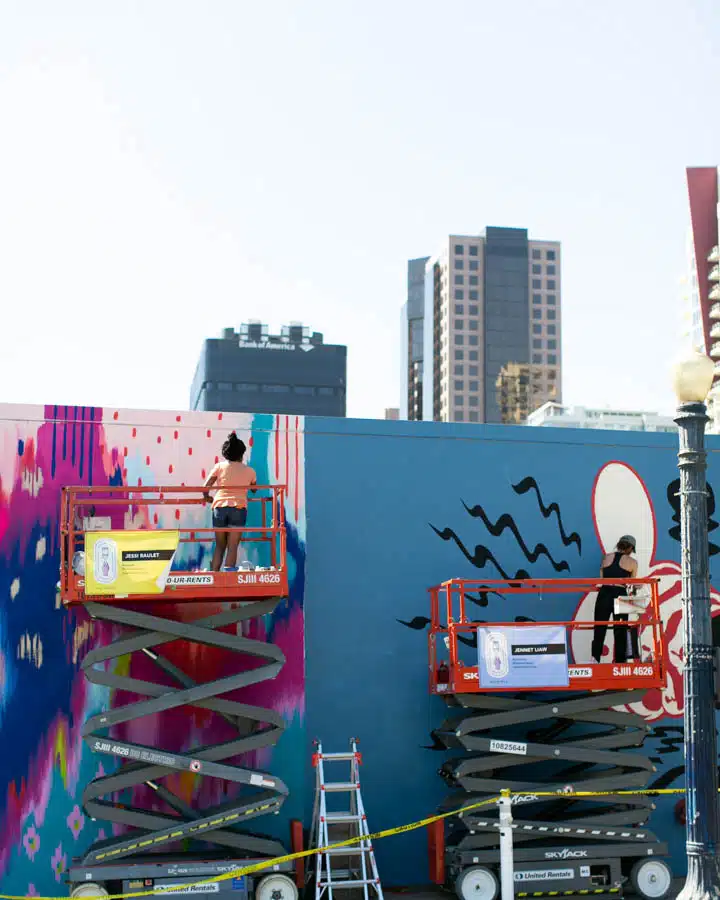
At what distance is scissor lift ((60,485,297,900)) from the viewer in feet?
46.3

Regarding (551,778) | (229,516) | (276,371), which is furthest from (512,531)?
(276,371)

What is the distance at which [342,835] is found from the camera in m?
15.3

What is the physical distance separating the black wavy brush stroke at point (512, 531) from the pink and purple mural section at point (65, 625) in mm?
2531

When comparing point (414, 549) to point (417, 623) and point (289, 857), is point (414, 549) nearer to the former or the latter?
point (417, 623)

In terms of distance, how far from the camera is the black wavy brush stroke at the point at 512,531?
56.5ft

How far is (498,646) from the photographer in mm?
15117

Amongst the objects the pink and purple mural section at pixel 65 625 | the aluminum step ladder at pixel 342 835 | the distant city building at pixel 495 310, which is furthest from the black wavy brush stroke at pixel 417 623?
the distant city building at pixel 495 310

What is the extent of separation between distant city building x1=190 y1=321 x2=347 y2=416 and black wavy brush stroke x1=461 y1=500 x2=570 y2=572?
159423 mm

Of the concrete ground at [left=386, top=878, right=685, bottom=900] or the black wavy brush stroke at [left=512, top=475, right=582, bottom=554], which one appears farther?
the black wavy brush stroke at [left=512, top=475, right=582, bottom=554]

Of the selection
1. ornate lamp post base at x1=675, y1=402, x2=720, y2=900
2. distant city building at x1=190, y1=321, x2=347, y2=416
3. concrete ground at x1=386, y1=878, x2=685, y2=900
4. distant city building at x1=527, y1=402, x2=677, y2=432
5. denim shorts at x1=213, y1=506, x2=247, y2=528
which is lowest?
concrete ground at x1=386, y1=878, x2=685, y2=900

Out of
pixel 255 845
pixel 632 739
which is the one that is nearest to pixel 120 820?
pixel 255 845

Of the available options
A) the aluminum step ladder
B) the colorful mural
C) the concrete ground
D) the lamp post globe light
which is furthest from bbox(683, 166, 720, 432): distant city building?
the lamp post globe light

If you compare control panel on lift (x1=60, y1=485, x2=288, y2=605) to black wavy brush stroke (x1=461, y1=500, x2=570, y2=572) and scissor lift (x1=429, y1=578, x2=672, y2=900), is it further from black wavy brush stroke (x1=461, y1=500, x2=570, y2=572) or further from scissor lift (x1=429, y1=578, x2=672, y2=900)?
black wavy brush stroke (x1=461, y1=500, x2=570, y2=572)

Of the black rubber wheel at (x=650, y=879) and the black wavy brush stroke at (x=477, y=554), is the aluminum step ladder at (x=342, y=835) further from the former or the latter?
the black rubber wheel at (x=650, y=879)
